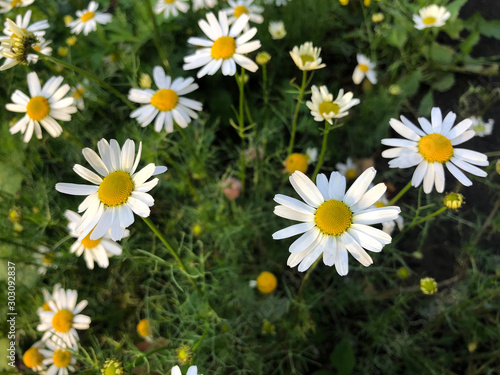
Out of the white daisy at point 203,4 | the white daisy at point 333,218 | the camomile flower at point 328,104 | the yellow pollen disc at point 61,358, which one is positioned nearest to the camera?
the white daisy at point 333,218

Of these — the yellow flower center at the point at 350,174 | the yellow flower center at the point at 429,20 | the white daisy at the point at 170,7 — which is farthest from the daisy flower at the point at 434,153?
the white daisy at the point at 170,7

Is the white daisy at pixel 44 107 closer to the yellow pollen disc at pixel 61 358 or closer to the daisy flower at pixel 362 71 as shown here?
the yellow pollen disc at pixel 61 358

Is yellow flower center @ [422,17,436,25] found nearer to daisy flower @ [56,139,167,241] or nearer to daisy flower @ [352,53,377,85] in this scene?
daisy flower @ [352,53,377,85]

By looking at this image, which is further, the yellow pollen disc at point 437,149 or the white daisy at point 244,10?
the white daisy at point 244,10

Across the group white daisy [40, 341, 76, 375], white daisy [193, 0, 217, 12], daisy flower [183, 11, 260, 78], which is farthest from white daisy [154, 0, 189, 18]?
white daisy [40, 341, 76, 375]

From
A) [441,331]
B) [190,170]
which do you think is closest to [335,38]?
[190,170]

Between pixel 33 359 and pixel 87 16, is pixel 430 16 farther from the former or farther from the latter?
pixel 33 359

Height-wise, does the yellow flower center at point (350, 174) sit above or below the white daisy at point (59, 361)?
above

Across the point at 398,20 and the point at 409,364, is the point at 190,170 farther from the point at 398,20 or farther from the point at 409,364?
the point at 398,20
